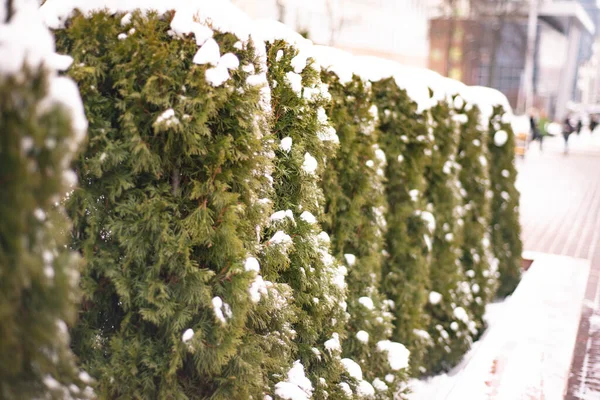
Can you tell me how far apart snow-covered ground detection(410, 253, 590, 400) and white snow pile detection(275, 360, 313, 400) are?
1201 millimetres

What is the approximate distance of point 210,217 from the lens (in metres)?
2.68

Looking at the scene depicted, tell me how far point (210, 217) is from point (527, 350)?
3.31m

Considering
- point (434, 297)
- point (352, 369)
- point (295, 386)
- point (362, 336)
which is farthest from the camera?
point (434, 297)

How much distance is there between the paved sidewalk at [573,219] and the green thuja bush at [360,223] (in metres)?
1.30

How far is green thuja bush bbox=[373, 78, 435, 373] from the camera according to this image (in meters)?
5.09

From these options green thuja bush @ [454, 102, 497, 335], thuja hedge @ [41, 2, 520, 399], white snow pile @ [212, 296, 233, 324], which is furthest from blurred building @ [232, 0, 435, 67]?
white snow pile @ [212, 296, 233, 324]

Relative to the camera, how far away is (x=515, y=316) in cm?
566

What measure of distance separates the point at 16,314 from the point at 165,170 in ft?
4.28

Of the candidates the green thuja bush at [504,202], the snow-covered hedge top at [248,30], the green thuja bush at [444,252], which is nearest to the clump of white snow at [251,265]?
the snow-covered hedge top at [248,30]

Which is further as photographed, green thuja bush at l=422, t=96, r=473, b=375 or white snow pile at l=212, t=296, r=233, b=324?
green thuja bush at l=422, t=96, r=473, b=375

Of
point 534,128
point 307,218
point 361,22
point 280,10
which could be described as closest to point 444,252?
point 307,218

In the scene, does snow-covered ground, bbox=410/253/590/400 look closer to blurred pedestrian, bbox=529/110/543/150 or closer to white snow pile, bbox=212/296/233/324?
white snow pile, bbox=212/296/233/324

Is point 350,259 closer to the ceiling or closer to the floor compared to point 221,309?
closer to the floor

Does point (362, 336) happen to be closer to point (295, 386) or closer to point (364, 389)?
point (364, 389)
